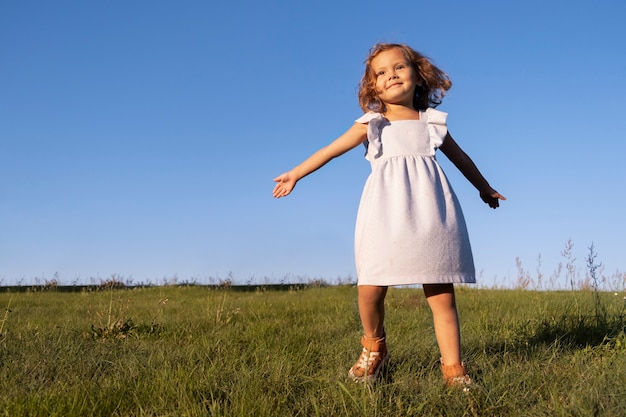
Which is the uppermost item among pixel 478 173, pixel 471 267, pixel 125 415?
pixel 478 173

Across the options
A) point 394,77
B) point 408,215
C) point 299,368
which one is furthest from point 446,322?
point 394,77

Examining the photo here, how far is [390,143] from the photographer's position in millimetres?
3291

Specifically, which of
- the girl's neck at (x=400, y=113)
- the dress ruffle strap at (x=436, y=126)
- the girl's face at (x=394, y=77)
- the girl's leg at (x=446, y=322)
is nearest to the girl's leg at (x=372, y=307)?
the girl's leg at (x=446, y=322)

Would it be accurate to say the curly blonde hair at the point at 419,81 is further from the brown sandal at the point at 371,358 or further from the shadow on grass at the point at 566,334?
the shadow on grass at the point at 566,334

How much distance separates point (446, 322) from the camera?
312 cm

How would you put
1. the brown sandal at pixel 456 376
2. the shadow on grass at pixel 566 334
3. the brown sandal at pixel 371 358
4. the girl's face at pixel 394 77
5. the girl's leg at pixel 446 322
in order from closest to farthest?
1. the brown sandal at pixel 456 376
2. the girl's leg at pixel 446 322
3. the brown sandal at pixel 371 358
4. the girl's face at pixel 394 77
5. the shadow on grass at pixel 566 334

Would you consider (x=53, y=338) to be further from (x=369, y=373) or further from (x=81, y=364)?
(x=369, y=373)

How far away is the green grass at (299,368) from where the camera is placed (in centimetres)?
266

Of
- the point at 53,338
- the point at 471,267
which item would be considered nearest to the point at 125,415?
the point at 471,267

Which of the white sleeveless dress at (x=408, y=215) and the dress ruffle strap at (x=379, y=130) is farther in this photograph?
the dress ruffle strap at (x=379, y=130)

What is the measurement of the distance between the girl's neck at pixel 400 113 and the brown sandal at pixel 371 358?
1352 mm

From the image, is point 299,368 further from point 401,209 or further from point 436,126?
point 436,126

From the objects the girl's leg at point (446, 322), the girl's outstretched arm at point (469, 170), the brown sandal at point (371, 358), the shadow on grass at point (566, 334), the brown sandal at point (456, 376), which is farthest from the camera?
the shadow on grass at point (566, 334)

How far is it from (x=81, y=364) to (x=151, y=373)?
2.10 ft
